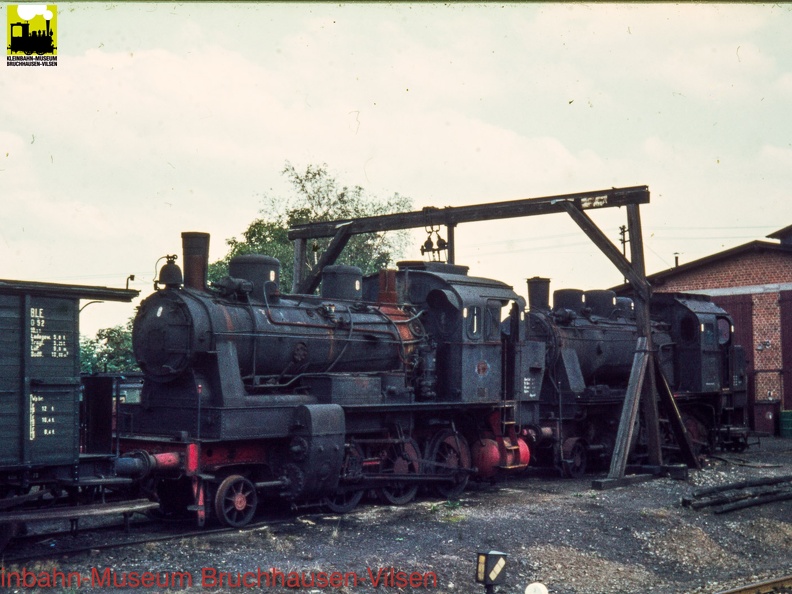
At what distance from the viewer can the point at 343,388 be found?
1220 centimetres

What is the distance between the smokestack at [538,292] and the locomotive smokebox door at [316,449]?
28.4 feet

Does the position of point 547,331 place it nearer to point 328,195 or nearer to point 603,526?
point 603,526

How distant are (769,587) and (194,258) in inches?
307

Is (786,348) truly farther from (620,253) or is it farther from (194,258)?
(194,258)

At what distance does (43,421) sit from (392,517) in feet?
16.2

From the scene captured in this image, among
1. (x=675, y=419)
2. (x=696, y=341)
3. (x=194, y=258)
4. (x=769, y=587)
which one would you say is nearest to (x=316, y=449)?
(x=194, y=258)

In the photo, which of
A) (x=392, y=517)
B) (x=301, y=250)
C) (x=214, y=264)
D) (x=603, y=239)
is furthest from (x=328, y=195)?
(x=392, y=517)

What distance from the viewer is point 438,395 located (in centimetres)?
1445

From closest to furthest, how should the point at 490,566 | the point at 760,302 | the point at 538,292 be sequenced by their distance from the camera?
1. the point at 490,566
2. the point at 538,292
3. the point at 760,302

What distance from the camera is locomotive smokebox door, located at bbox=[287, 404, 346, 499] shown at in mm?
11266

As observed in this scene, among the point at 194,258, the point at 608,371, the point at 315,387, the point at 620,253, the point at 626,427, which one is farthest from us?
the point at 608,371

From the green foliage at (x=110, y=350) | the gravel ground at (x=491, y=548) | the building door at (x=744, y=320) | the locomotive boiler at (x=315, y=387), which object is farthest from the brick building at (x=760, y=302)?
the green foliage at (x=110, y=350)

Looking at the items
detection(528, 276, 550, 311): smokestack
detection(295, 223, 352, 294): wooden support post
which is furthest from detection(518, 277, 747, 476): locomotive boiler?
detection(295, 223, 352, 294): wooden support post

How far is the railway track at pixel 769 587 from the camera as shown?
893 cm
